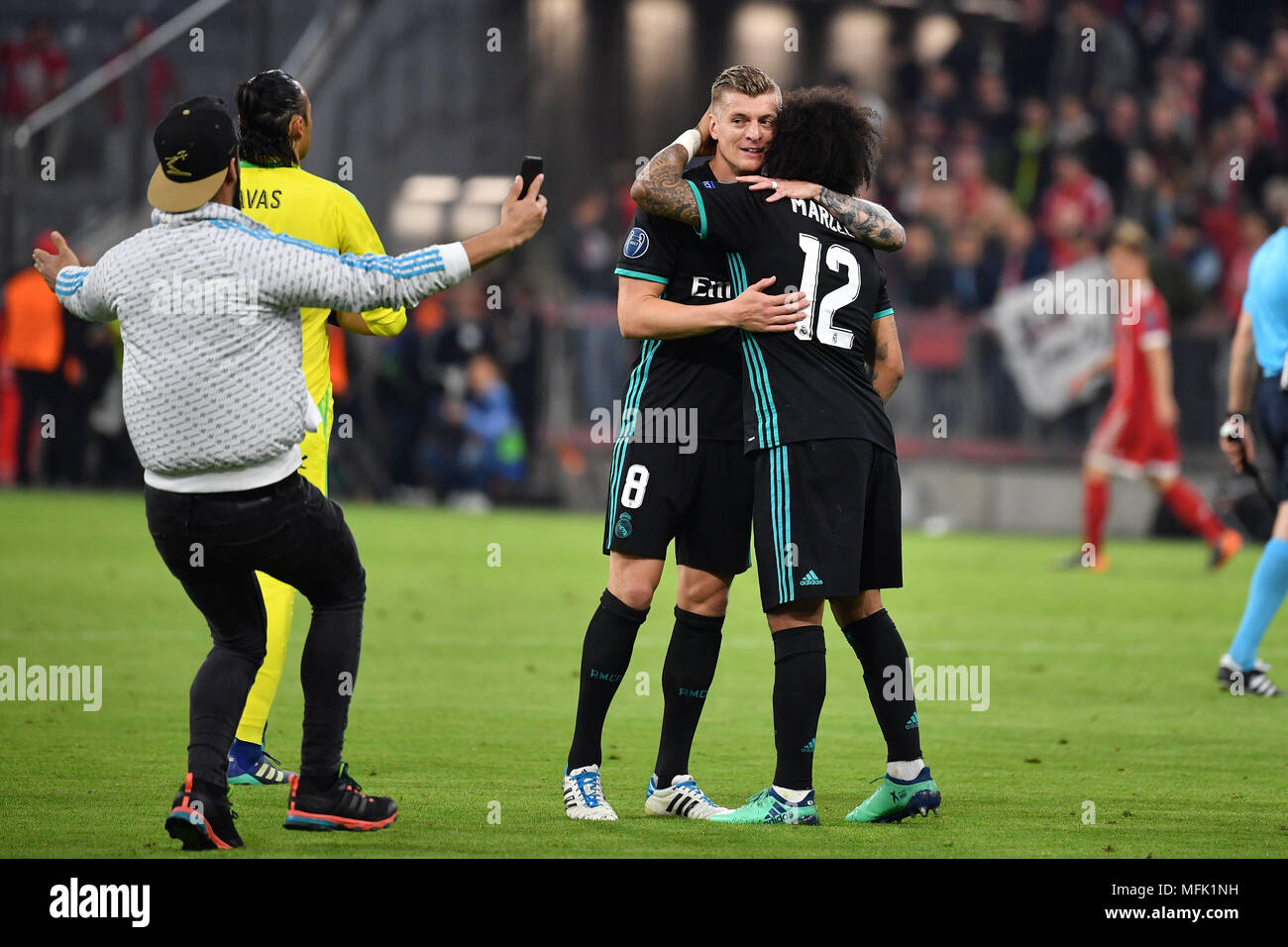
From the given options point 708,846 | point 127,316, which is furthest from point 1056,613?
point 127,316

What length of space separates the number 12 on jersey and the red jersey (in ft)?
31.5

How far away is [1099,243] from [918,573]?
22.1 ft

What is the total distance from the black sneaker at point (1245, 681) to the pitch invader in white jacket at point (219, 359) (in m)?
5.10

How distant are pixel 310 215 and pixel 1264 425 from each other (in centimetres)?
494

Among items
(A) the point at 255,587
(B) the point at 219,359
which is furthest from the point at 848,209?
(A) the point at 255,587

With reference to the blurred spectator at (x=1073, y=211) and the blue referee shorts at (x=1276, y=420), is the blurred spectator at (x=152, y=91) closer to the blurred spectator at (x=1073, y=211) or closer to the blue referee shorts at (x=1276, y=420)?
the blurred spectator at (x=1073, y=211)

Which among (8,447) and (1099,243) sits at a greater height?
(1099,243)

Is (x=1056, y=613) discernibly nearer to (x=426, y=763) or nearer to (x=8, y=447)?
(x=426, y=763)

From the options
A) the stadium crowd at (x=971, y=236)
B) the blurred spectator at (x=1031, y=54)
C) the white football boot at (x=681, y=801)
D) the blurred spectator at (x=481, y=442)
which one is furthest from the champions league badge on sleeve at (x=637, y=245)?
the blurred spectator at (x=1031, y=54)

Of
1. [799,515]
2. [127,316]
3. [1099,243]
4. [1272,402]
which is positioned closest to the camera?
[127,316]

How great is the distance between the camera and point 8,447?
74.3 feet

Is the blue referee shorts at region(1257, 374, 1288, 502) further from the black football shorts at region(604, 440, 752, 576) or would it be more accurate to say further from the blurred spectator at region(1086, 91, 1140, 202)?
the blurred spectator at region(1086, 91, 1140, 202)

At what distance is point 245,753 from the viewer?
623 cm

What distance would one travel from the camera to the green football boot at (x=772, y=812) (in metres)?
5.54
